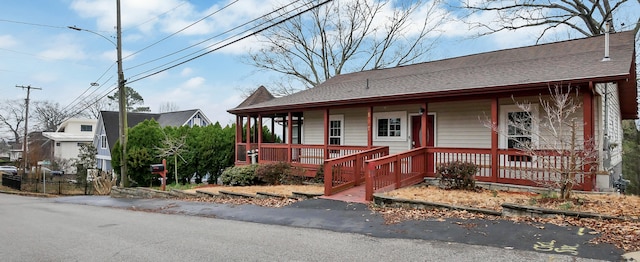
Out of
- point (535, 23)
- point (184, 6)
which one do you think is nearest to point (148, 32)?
point (184, 6)

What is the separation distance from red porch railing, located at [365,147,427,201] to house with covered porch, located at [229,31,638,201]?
0.09ft

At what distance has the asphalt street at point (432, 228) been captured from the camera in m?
5.32

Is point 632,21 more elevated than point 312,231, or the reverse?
point 632,21

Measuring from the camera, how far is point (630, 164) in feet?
78.3

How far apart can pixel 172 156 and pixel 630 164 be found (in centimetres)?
2744

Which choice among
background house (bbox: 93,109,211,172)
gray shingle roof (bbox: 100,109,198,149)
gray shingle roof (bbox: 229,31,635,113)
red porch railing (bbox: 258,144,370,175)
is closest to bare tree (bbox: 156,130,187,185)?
gray shingle roof (bbox: 229,31,635,113)

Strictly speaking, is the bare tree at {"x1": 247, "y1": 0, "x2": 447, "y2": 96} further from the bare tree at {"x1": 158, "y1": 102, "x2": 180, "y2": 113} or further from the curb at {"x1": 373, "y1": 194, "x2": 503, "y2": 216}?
the bare tree at {"x1": 158, "y1": 102, "x2": 180, "y2": 113}

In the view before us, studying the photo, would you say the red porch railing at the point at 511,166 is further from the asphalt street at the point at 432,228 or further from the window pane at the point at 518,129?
the asphalt street at the point at 432,228

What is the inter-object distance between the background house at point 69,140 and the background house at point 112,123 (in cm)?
688

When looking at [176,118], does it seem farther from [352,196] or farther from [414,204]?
[414,204]

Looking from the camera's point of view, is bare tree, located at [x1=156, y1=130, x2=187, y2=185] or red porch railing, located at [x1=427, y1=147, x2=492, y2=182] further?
bare tree, located at [x1=156, y1=130, x2=187, y2=185]

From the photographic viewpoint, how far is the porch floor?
9.60 meters

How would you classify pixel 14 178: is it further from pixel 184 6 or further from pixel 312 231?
pixel 312 231

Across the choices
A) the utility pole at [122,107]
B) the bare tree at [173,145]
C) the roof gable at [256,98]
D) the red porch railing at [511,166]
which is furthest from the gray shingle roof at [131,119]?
the red porch railing at [511,166]
